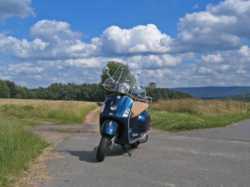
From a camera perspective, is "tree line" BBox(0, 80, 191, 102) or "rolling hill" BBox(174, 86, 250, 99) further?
"tree line" BBox(0, 80, 191, 102)

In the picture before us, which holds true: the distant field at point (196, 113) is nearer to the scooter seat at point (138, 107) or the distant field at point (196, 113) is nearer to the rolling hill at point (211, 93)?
the scooter seat at point (138, 107)

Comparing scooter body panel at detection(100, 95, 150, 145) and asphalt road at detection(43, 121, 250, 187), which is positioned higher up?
scooter body panel at detection(100, 95, 150, 145)

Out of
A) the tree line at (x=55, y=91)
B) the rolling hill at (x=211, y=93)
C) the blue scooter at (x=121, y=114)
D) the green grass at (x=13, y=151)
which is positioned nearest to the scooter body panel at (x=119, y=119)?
the blue scooter at (x=121, y=114)

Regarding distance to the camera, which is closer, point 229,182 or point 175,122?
point 229,182

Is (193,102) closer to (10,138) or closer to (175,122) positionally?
(175,122)

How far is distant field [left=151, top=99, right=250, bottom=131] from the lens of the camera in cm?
1754

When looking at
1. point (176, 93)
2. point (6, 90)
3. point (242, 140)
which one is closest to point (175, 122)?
point (242, 140)

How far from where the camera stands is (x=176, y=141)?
11867 mm

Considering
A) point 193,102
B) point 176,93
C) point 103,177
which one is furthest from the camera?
point 176,93

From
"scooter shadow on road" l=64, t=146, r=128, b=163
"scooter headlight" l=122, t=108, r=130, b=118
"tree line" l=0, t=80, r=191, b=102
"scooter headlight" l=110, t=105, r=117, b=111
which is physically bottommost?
"tree line" l=0, t=80, r=191, b=102

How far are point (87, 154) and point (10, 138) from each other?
1.72 meters

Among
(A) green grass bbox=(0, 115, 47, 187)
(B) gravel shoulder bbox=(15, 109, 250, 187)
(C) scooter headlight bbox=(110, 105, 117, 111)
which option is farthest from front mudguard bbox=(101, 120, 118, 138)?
(A) green grass bbox=(0, 115, 47, 187)

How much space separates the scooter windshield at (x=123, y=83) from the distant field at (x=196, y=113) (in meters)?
6.94

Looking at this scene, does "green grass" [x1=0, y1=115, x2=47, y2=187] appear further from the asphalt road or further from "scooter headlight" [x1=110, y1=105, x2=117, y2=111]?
"scooter headlight" [x1=110, y1=105, x2=117, y2=111]
